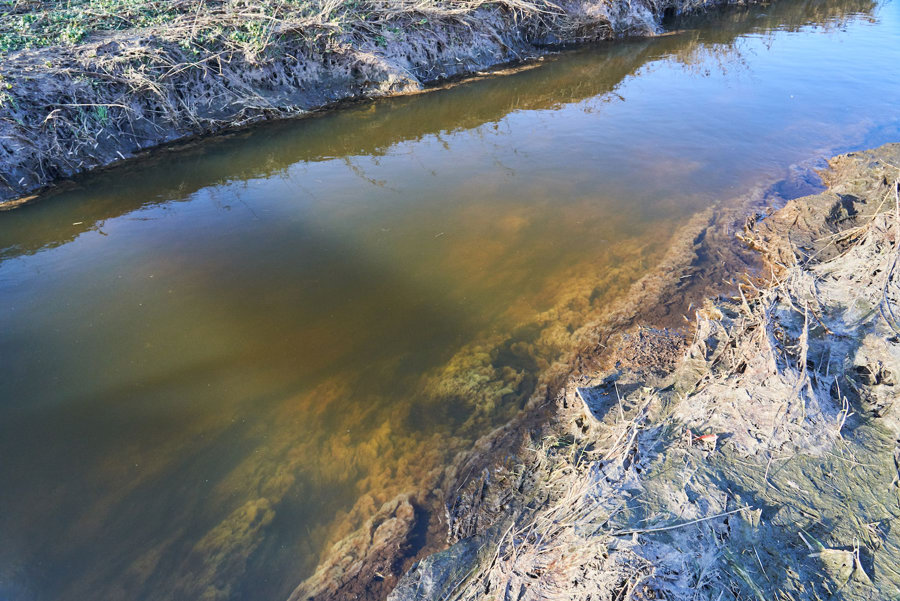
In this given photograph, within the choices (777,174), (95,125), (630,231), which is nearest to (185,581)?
(630,231)

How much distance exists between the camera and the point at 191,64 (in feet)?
24.7

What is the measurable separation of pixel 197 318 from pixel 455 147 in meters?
4.84

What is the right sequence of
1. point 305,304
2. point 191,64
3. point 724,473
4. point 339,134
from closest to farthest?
point 724,473 → point 305,304 → point 191,64 → point 339,134

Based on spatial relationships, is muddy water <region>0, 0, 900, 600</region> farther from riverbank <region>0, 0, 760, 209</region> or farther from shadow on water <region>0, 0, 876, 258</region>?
riverbank <region>0, 0, 760, 209</region>

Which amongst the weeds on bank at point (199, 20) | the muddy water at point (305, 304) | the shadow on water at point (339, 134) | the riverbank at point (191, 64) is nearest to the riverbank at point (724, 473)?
the muddy water at point (305, 304)

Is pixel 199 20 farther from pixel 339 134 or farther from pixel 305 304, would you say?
pixel 305 304

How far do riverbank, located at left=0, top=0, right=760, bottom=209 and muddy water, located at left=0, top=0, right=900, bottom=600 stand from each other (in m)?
0.75

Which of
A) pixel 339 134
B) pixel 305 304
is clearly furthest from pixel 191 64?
pixel 305 304

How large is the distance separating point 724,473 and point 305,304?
3648 millimetres

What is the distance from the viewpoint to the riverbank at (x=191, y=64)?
6.55 meters

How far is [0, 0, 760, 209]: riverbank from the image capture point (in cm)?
655

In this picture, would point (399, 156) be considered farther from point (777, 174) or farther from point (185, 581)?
point (185, 581)

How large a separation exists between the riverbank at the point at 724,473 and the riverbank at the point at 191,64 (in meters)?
7.77

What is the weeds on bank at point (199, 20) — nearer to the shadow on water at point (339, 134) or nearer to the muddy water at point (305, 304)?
the shadow on water at point (339, 134)
